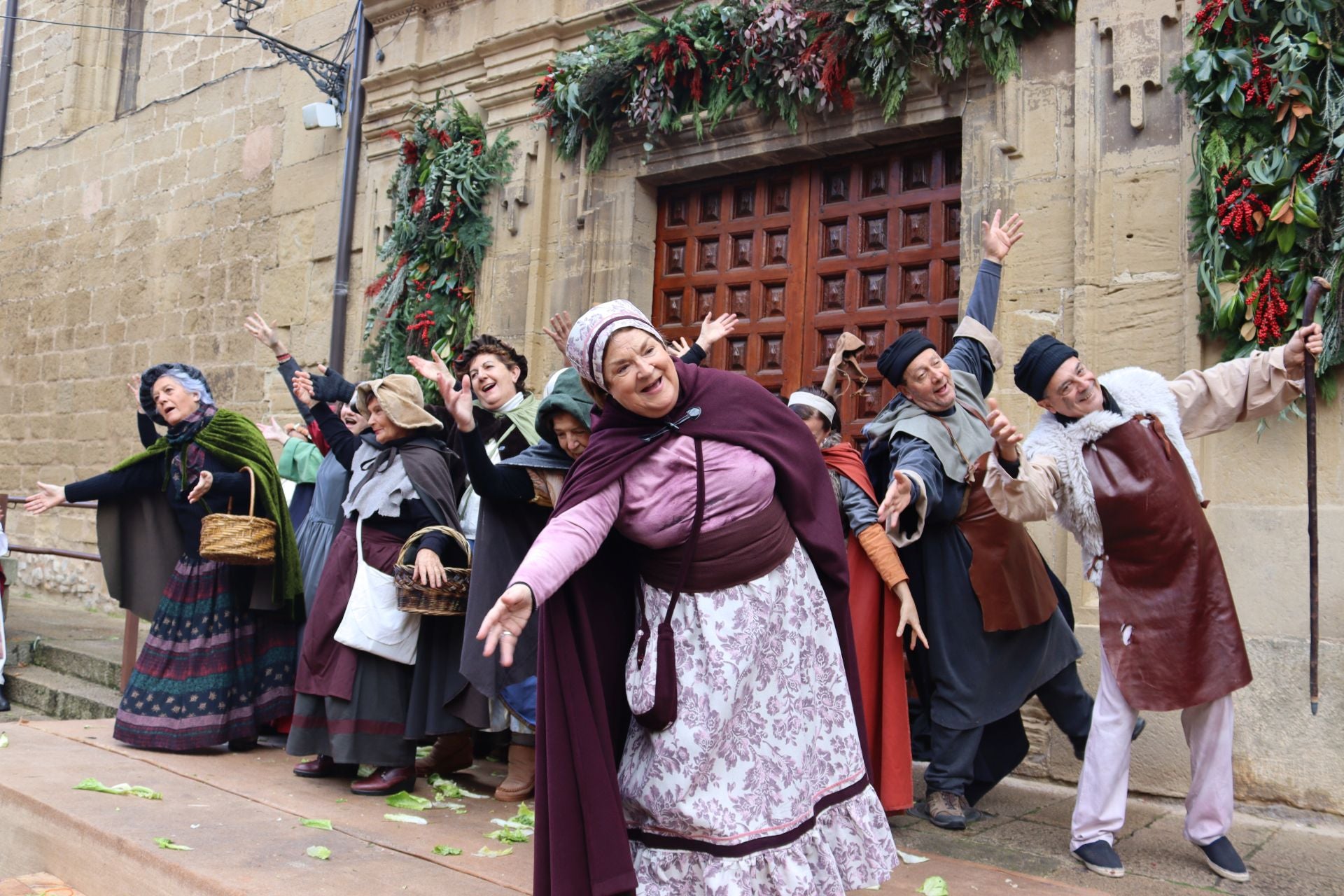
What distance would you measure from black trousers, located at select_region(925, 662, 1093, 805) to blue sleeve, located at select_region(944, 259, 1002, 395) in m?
1.19

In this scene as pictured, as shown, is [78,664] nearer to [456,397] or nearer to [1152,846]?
[456,397]

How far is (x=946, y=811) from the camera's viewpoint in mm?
4082

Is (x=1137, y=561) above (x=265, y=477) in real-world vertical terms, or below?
below

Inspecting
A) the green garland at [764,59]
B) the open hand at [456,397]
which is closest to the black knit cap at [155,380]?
the open hand at [456,397]

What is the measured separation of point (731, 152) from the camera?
21.7 ft

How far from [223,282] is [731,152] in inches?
208

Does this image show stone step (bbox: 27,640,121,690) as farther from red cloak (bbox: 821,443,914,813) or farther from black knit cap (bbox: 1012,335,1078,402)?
black knit cap (bbox: 1012,335,1078,402)

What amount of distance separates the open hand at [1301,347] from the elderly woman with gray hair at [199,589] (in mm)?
4048

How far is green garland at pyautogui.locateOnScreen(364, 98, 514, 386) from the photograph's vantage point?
300 inches

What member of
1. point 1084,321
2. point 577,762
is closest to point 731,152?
point 1084,321

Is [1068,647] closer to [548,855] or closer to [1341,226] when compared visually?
[1341,226]

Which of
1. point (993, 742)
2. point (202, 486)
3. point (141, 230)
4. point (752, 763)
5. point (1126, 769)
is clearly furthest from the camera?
point (141, 230)

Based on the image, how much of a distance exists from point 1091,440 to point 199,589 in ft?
12.7

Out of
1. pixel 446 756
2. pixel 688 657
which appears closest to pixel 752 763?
pixel 688 657
